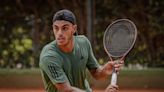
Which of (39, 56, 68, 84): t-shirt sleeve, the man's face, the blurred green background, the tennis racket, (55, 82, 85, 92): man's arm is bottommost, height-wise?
the blurred green background

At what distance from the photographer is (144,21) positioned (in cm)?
1540

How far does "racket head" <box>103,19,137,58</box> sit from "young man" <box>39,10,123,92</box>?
0.77 ft

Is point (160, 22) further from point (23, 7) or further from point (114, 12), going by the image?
point (23, 7)

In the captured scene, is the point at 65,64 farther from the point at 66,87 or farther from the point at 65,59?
the point at 66,87

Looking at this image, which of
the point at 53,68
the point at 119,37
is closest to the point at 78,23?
the point at 119,37

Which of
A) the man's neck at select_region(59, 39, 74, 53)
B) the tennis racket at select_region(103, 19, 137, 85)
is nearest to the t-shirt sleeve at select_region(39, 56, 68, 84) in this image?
the man's neck at select_region(59, 39, 74, 53)

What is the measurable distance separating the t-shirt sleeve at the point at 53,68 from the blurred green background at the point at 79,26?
11.0 metres

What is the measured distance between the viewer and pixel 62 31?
389 cm

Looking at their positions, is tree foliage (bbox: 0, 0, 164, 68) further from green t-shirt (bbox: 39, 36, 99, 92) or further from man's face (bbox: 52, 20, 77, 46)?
man's face (bbox: 52, 20, 77, 46)

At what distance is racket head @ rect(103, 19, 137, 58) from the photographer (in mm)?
4438

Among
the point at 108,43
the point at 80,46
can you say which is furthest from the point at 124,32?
the point at 80,46

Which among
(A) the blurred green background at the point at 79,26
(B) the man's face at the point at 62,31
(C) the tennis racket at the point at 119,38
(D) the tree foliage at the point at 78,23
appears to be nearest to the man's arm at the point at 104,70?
(C) the tennis racket at the point at 119,38

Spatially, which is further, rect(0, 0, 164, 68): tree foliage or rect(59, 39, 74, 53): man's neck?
rect(0, 0, 164, 68): tree foliage

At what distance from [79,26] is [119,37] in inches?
436
